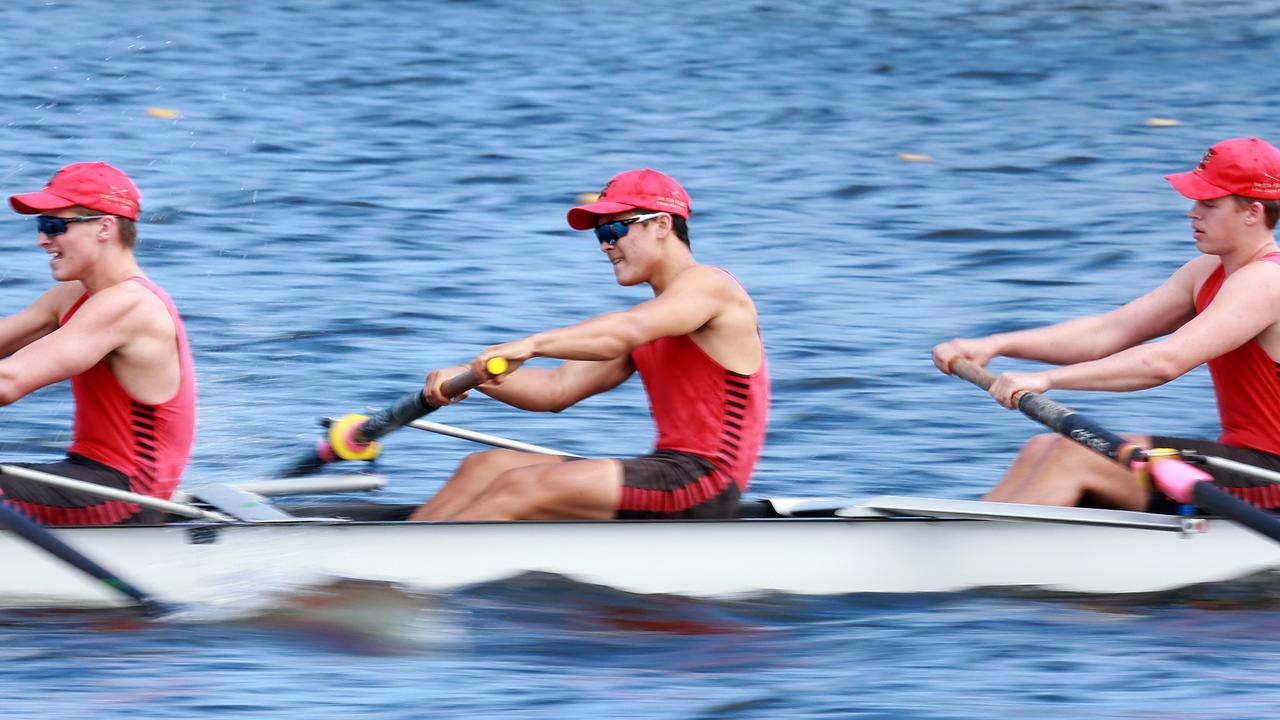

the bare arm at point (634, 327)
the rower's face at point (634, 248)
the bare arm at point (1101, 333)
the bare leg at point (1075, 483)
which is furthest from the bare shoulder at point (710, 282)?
the bare leg at point (1075, 483)

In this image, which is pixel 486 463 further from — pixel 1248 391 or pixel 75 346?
pixel 1248 391

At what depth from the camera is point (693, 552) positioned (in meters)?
6.19

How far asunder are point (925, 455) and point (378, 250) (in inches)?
209

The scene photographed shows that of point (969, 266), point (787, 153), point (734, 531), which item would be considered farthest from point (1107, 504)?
point (787, 153)

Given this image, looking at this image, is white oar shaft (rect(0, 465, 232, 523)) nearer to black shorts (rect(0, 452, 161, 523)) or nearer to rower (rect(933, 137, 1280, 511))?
black shorts (rect(0, 452, 161, 523))

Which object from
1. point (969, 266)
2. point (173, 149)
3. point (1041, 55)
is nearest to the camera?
point (969, 266)

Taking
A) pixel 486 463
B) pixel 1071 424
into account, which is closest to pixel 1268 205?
pixel 1071 424

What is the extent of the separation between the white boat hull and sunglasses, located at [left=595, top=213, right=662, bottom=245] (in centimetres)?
90

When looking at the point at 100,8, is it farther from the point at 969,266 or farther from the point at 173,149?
the point at 969,266

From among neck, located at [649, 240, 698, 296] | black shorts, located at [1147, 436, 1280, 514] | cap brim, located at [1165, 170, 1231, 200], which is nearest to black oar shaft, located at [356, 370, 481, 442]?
neck, located at [649, 240, 698, 296]

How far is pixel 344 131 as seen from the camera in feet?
58.6

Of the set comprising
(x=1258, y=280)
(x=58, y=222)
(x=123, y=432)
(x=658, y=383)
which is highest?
(x=58, y=222)

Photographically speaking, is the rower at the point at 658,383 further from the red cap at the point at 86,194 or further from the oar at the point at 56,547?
the red cap at the point at 86,194

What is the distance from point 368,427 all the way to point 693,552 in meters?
1.23
